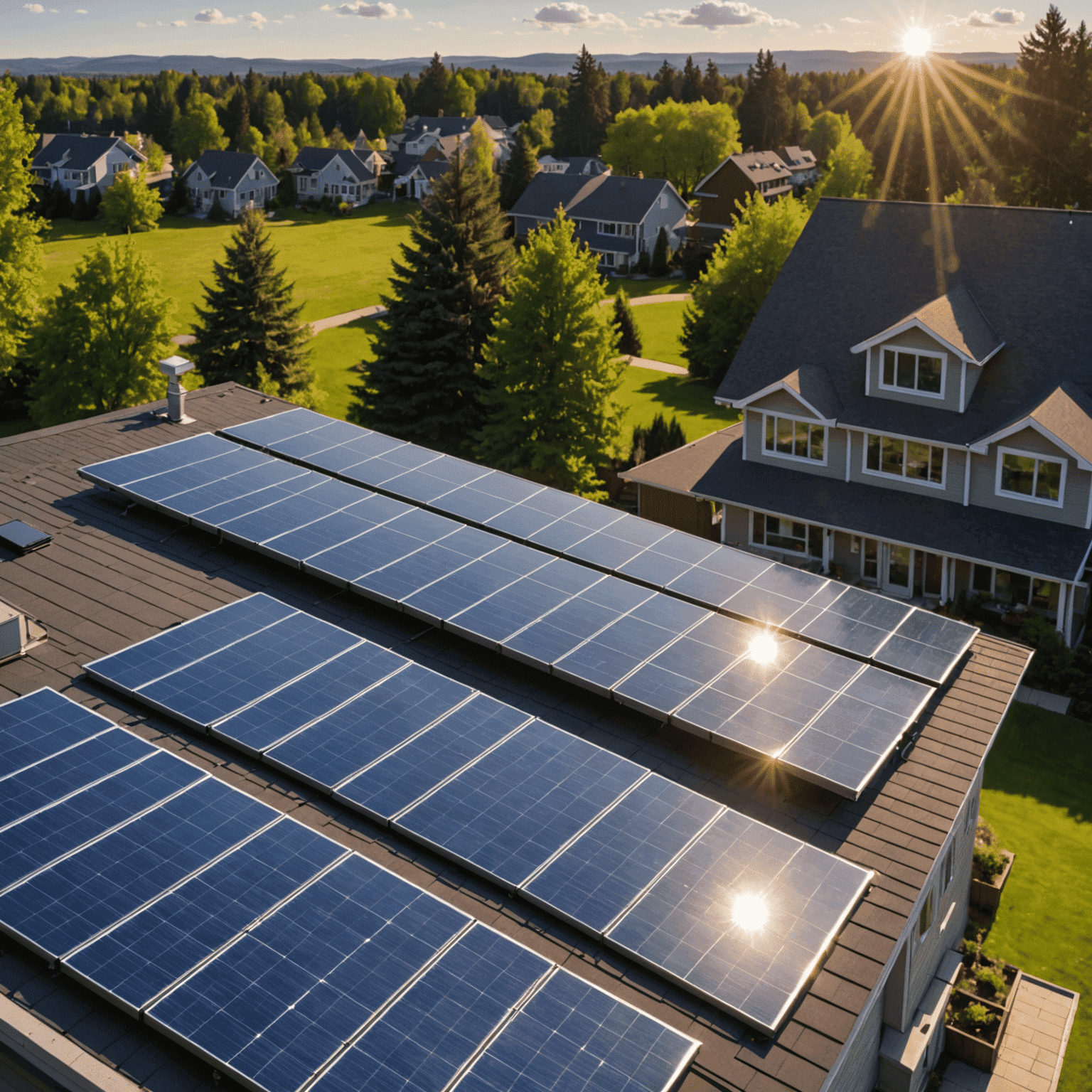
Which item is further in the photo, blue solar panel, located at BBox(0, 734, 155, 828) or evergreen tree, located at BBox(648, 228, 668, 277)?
evergreen tree, located at BBox(648, 228, 668, 277)

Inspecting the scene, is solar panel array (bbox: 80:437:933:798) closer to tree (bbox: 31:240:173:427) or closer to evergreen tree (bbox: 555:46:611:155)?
tree (bbox: 31:240:173:427)

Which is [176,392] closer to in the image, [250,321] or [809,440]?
[809,440]

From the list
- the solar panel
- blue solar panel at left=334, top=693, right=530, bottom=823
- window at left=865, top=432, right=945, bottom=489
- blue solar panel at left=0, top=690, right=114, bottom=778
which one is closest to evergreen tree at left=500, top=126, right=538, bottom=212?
window at left=865, top=432, right=945, bottom=489

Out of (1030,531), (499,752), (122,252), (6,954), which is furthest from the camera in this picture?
(122,252)

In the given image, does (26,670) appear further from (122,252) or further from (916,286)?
(122,252)

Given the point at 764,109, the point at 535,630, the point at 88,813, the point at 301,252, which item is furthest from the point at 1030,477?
the point at 764,109

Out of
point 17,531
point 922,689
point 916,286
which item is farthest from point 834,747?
point 916,286
